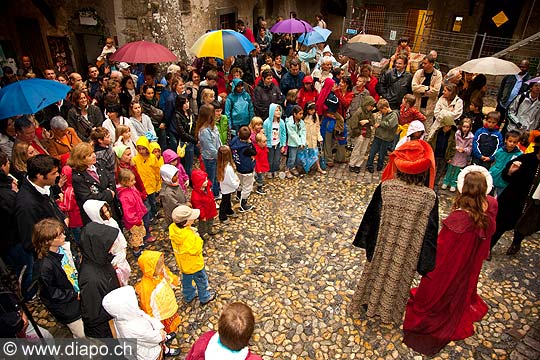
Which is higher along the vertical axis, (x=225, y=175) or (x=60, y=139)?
(x=60, y=139)

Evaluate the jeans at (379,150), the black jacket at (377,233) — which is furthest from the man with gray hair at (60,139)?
the jeans at (379,150)

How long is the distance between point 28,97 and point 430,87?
7.79 metres

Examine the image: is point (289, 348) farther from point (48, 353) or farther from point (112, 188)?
point (112, 188)

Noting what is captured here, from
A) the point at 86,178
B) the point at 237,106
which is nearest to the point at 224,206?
the point at 86,178

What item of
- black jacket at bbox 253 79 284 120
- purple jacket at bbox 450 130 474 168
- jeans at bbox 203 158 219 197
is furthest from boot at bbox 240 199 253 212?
purple jacket at bbox 450 130 474 168

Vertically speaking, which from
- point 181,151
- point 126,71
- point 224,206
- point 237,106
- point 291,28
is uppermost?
point 291,28

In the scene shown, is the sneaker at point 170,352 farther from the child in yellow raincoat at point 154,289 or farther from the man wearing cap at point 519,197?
the man wearing cap at point 519,197

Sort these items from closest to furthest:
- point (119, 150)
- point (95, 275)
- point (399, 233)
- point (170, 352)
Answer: point (95, 275) < point (399, 233) < point (170, 352) < point (119, 150)

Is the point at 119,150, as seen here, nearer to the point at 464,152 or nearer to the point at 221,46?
the point at 221,46

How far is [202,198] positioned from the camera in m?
5.56

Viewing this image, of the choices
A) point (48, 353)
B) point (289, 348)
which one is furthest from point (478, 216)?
point (48, 353)

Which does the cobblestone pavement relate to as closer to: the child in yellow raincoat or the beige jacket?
the child in yellow raincoat

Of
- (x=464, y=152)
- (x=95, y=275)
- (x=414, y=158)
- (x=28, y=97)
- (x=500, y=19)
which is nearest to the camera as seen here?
(x=95, y=275)

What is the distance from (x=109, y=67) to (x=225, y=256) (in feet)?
23.5
